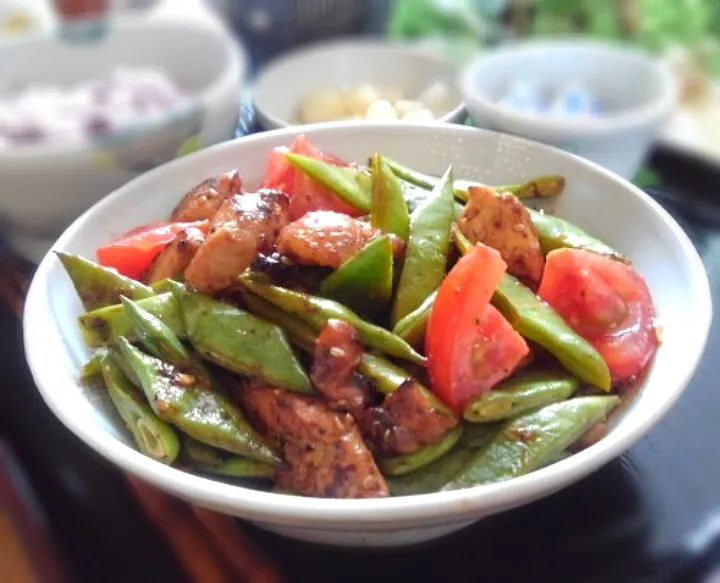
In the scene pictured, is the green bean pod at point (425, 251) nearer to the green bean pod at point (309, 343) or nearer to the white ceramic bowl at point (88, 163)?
the green bean pod at point (309, 343)

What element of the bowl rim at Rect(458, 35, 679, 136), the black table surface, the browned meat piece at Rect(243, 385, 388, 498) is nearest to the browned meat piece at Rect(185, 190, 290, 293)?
the browned meat piece at Rect(243, 385, 388, 498)

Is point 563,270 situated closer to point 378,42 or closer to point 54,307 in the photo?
point 54,307

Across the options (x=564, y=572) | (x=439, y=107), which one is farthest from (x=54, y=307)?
(x=439, y=107)

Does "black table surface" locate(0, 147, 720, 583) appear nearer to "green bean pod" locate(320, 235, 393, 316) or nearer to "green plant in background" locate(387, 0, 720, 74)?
"green bean pod" locate(320, 235, 393, 316)

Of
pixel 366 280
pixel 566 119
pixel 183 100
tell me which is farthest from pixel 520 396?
pixel 183 100

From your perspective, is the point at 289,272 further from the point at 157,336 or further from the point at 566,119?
the point at 566,119

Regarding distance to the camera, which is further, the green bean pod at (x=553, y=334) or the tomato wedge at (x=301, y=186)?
the tomato wedge at (x=301, y=186)

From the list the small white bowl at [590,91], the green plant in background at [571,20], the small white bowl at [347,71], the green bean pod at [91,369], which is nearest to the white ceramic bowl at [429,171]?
the green bean pod at [91,369]
